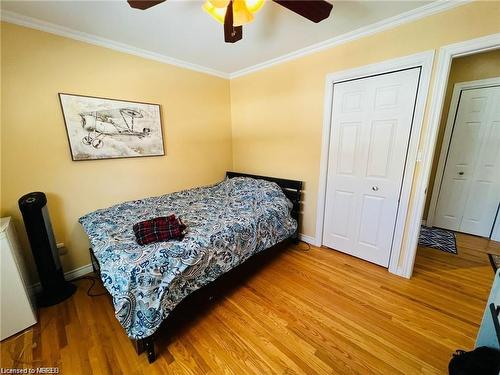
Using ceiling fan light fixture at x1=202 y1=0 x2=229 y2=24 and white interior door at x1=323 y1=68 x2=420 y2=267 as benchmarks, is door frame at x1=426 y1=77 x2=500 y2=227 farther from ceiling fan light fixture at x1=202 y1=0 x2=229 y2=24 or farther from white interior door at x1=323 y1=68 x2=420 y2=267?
ceiling fan light fixture at x1=202 y1=0 x2=229 y2=24

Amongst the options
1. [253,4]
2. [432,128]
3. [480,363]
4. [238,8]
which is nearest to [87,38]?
[238,8]

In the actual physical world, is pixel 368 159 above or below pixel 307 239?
above

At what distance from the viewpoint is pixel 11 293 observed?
59.9 inches

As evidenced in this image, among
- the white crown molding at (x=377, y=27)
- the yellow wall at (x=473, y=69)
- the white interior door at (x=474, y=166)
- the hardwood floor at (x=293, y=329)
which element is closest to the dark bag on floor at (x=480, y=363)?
the hardwood floor at (x=293, y=329)

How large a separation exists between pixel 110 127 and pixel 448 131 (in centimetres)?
464

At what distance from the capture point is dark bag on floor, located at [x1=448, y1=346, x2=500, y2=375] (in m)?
0.94

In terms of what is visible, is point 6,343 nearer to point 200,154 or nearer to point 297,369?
point 297,369

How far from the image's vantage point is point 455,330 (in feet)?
5.09

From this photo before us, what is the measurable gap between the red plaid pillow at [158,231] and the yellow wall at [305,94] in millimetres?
1789

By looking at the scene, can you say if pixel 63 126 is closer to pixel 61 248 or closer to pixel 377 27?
pixel 61 248

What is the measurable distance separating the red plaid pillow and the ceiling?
176 cm

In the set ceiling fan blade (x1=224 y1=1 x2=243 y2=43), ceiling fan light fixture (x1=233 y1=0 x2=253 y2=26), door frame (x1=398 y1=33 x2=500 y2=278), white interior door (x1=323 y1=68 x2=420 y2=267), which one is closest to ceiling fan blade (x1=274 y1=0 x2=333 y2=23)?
ceiling fan light fixture (x1=233 y1=0 x2=253 y2=26)

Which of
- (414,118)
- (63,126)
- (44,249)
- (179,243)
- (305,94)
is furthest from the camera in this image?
(305,94)

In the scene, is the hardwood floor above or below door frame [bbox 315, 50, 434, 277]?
below
